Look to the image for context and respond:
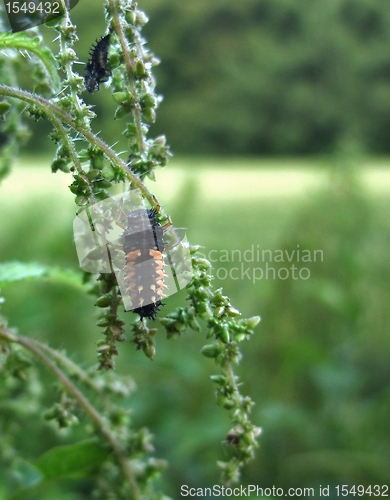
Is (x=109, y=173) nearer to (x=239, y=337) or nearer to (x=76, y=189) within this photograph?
(x=76, y=189)

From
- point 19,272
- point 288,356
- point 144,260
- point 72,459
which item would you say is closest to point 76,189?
point 144,260

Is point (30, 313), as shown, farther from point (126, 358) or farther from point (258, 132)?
point (258, 132)

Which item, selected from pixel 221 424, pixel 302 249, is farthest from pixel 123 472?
pixel 302 249

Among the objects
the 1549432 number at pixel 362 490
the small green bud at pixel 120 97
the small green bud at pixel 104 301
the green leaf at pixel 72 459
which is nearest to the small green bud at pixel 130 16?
the small green bud at pixel 120 97

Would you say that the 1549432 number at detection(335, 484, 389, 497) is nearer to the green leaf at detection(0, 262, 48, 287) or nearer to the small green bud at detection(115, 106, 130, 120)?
the green leaf at detection(0, 262, 48, 287)

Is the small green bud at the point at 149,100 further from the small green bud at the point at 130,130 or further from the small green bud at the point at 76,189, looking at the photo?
the small green bud at the point at 76,189

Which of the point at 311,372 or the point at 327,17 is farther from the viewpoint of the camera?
Result: the point at 327,17
